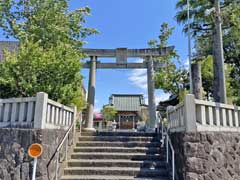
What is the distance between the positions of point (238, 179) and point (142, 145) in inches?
109

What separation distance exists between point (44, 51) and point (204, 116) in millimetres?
5263

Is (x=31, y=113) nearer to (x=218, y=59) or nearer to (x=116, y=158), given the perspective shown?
(x=116, y=158)

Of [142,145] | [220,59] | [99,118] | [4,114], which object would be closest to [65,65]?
[4,114]

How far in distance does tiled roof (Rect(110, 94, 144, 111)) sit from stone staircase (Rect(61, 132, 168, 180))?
17089 millimetres

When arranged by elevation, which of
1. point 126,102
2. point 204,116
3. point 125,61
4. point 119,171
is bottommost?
point 119,171

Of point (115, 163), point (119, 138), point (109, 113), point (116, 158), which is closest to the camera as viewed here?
point (115, 163)

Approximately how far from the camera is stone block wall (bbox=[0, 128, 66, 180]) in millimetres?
4410

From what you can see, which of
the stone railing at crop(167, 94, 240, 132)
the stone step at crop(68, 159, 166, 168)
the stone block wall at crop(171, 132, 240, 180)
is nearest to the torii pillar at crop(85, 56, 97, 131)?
the stone step at crop(68, 159, 166, 168)

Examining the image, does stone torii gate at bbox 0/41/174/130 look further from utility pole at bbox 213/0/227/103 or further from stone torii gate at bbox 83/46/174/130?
utility pole at bbox 213/0/227/103

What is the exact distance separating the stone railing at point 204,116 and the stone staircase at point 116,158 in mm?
1270

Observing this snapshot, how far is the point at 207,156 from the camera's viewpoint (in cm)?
454

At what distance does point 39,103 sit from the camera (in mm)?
4617

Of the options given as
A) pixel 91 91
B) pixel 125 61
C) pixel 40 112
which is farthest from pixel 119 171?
pixel 125 61

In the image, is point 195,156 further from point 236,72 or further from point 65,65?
point 236,72
